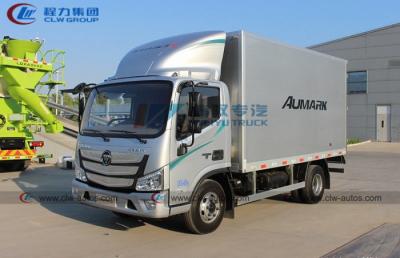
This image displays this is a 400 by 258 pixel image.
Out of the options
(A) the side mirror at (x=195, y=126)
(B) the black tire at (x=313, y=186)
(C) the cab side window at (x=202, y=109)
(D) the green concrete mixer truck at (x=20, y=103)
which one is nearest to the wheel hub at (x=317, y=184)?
(B) the black tire at (x=313, y=186)

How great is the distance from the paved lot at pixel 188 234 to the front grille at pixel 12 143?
11.7 ft

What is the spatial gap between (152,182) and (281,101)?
3.29 m

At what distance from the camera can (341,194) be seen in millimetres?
10914

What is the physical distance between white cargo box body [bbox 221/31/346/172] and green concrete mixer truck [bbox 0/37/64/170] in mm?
8001

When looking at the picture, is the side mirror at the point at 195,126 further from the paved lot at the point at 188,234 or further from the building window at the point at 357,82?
the building window at the point at 357,82

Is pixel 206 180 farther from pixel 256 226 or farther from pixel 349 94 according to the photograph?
pixel 349 94

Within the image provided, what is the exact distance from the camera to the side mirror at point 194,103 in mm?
6164

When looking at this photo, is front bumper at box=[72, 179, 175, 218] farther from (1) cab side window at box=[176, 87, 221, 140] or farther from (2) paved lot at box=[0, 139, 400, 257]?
(1) cab side window at box=[176, 87, 221, 140]

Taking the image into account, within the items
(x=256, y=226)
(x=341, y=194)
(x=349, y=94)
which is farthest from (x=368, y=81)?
(x=256, y=226)

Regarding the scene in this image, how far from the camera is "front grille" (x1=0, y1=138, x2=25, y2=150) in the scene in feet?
44.4

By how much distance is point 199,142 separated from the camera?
6617 millimetres

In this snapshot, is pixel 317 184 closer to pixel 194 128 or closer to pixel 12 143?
pixel 194 128

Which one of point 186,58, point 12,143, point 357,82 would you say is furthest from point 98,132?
point 357,82

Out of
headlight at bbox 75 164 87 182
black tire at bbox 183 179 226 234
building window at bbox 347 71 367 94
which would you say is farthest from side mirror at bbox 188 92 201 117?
building window at bbox 347 71 367 94
